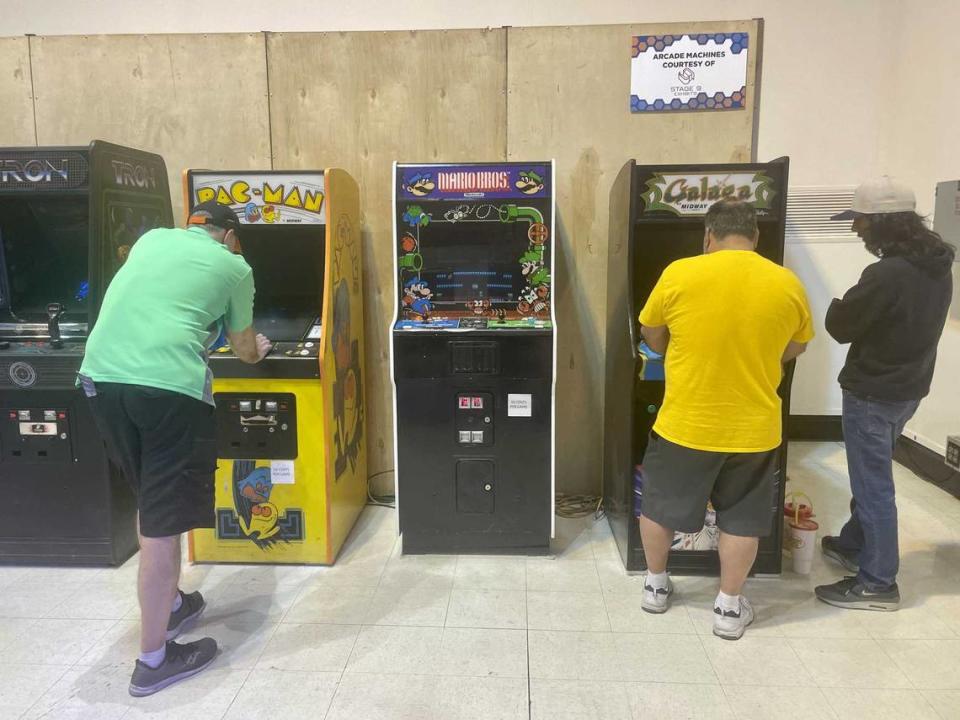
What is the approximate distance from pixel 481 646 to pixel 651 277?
5.98ft

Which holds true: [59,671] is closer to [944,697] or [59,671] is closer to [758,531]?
[758,531]

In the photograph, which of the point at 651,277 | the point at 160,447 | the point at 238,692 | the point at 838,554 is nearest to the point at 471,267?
the point at 651,277

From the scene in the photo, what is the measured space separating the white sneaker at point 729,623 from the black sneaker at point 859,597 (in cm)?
47

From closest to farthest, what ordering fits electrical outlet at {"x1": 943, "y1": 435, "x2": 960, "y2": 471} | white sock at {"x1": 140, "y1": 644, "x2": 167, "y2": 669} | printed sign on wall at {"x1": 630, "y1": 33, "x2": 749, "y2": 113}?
white sock at {"x1": 140, "y1": 644, "x2": 167, "y2": 669} → printed sign on wall at {"x1": 630, "y1": 33, "x2": 749, "y2": 113} → electrical outlet at {"x1": 943, "y1": 435, "x2": 960, "y2": 471}

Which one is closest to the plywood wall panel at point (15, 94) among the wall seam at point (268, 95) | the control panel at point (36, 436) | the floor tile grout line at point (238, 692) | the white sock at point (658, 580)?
the wall seam at point (268, 95)

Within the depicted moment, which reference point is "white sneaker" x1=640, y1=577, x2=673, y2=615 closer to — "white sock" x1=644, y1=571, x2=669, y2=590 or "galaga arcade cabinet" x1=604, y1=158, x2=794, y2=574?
"white sock" x1=644, y1=571, x2=669, y2=590

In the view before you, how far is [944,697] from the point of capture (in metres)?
2.15

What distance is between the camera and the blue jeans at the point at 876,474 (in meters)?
2.62

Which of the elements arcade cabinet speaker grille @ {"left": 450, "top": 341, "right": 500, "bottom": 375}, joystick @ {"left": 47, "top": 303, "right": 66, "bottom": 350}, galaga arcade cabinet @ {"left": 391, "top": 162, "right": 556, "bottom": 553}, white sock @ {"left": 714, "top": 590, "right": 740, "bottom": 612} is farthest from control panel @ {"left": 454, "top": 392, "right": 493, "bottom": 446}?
joystick @ {"left": 47, "top": 303, "right": 66, "bottom": 350}

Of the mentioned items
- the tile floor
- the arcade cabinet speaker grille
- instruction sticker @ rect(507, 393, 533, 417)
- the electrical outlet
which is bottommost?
the tile floor

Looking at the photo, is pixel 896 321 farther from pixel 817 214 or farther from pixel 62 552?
pixel 62 552

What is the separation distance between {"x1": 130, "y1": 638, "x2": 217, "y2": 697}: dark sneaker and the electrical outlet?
3.86 m

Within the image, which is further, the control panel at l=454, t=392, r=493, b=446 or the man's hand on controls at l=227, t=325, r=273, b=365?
the control panel at l=454, t=392, r=493, b=446

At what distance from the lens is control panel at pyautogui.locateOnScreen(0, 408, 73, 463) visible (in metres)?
2.97
